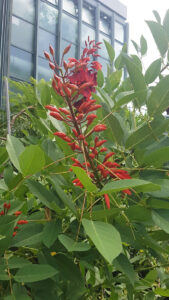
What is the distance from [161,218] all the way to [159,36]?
0.63 feet

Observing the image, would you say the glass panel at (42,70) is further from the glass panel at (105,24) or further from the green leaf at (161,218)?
the green leaf at (161,218)

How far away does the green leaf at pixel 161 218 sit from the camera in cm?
26

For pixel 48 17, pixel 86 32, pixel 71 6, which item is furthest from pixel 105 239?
pixel 86 32

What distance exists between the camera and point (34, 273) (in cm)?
26

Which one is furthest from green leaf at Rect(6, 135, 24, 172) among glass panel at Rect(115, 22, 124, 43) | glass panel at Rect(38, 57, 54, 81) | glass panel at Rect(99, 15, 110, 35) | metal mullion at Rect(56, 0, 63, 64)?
glass panel at Rect(115, 22, 124, 43)

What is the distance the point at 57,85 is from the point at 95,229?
0.13 meters

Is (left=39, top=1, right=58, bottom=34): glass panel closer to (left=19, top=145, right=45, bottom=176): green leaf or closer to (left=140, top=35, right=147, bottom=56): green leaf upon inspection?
(left=140, top=35, right=147, bottom=56): green leaf

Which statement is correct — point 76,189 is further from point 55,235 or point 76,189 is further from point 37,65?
point 37,65

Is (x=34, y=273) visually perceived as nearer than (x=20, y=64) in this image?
Yes

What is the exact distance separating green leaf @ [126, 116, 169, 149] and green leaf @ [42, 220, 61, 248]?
10cm

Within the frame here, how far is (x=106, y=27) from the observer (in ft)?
37.4

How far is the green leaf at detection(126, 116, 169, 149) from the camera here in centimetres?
31

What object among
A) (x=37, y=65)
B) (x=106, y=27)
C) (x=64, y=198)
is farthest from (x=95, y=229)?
(x=106, y=27)

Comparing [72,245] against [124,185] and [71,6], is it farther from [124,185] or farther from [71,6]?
[71,6]
